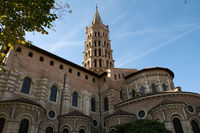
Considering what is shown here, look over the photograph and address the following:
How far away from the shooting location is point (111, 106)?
85.3 ft

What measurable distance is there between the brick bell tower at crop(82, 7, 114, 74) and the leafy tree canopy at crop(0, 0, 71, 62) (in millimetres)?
29218

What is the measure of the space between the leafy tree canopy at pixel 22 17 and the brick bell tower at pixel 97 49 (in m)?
29.2

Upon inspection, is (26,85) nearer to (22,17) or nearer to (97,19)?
(22,17)

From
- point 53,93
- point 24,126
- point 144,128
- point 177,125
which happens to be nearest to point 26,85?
point 53,93

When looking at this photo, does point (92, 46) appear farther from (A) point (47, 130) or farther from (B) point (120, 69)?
(A) point (47, 130)

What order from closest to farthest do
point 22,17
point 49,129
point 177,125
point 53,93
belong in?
point 22,17
point 177,125
point 49,129
point 53,93

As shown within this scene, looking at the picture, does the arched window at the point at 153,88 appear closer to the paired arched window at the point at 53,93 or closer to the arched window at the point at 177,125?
the arched window at the point at 177,125

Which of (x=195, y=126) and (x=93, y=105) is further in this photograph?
(x=93, y=105)

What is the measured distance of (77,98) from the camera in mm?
25844

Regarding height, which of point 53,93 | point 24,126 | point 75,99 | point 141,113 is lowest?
point 24,126

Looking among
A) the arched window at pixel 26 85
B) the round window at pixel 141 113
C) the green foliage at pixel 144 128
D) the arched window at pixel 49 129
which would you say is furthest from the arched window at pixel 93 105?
the green foliage at pixel 144 128

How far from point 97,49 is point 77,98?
19915 millimetres

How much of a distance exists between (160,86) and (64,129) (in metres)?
16.4

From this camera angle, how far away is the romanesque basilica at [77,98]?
58.2 ft
